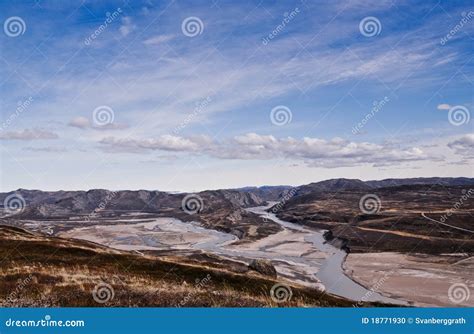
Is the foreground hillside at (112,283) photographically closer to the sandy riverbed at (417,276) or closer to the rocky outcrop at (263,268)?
the rocky outcrop at (263,268)

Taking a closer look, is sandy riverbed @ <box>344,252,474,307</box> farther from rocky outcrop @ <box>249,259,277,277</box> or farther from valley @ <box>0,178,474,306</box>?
rocky outcrop @ <box>249,259,277,277</box>

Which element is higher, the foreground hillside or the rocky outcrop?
the rocky outcrop

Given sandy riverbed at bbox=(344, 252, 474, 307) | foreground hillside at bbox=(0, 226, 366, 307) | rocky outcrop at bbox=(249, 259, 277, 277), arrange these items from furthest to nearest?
1. sandy riverbed at bbox=(344, 252, 474, 307)
2. rocky outcrop at bbox=(249, 259, 277, 277)
3. foreground hillside at bbox=(0, 226, 366, 307)

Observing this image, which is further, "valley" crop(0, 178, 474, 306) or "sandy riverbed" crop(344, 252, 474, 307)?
"sandy riverbed" crop(344, 252, 474, 307)

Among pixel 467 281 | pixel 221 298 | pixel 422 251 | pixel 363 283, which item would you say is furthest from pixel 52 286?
pixel 422 251

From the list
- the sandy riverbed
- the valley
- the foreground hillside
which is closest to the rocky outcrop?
the valley

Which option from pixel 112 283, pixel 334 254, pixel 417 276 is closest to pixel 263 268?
pixel 112 283

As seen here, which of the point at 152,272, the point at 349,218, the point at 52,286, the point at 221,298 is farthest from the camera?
the point at 349,218

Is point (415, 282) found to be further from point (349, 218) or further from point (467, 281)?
point (349, 218)
